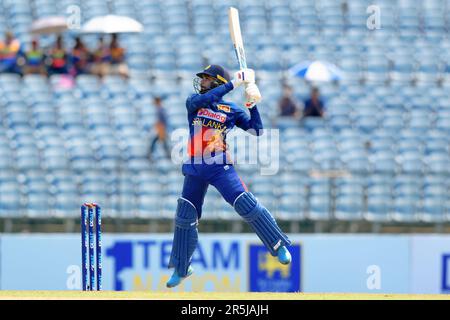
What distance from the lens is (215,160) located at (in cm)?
1047

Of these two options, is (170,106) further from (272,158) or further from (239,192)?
(239,192)

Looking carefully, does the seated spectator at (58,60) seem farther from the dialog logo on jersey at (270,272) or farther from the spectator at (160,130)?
the dialog logo on jersey at (270,272)

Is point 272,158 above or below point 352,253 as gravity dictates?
above

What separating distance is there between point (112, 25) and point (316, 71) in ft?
10.8

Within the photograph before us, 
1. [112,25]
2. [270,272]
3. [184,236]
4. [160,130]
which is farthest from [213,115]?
[112,25]

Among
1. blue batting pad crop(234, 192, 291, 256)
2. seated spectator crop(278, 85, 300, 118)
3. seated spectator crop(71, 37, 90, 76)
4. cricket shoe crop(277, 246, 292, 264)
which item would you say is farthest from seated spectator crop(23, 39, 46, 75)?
cricket shoe crop(277, 246, 292, 264)

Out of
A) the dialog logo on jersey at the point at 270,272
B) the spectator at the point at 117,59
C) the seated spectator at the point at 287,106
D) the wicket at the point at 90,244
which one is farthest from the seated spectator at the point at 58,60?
the wicket at the point at 90,244

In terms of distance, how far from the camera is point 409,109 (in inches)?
731

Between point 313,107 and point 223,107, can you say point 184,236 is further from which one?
point 313,107

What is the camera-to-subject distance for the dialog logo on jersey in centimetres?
1517

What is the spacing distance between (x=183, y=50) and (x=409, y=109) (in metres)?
3.85

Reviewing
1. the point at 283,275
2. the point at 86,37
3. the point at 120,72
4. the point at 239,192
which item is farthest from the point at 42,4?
the point at 239,192

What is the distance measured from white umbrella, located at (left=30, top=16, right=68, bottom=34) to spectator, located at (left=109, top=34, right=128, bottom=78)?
32.9 inches

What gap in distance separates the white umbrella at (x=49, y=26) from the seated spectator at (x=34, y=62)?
8.8 inches
